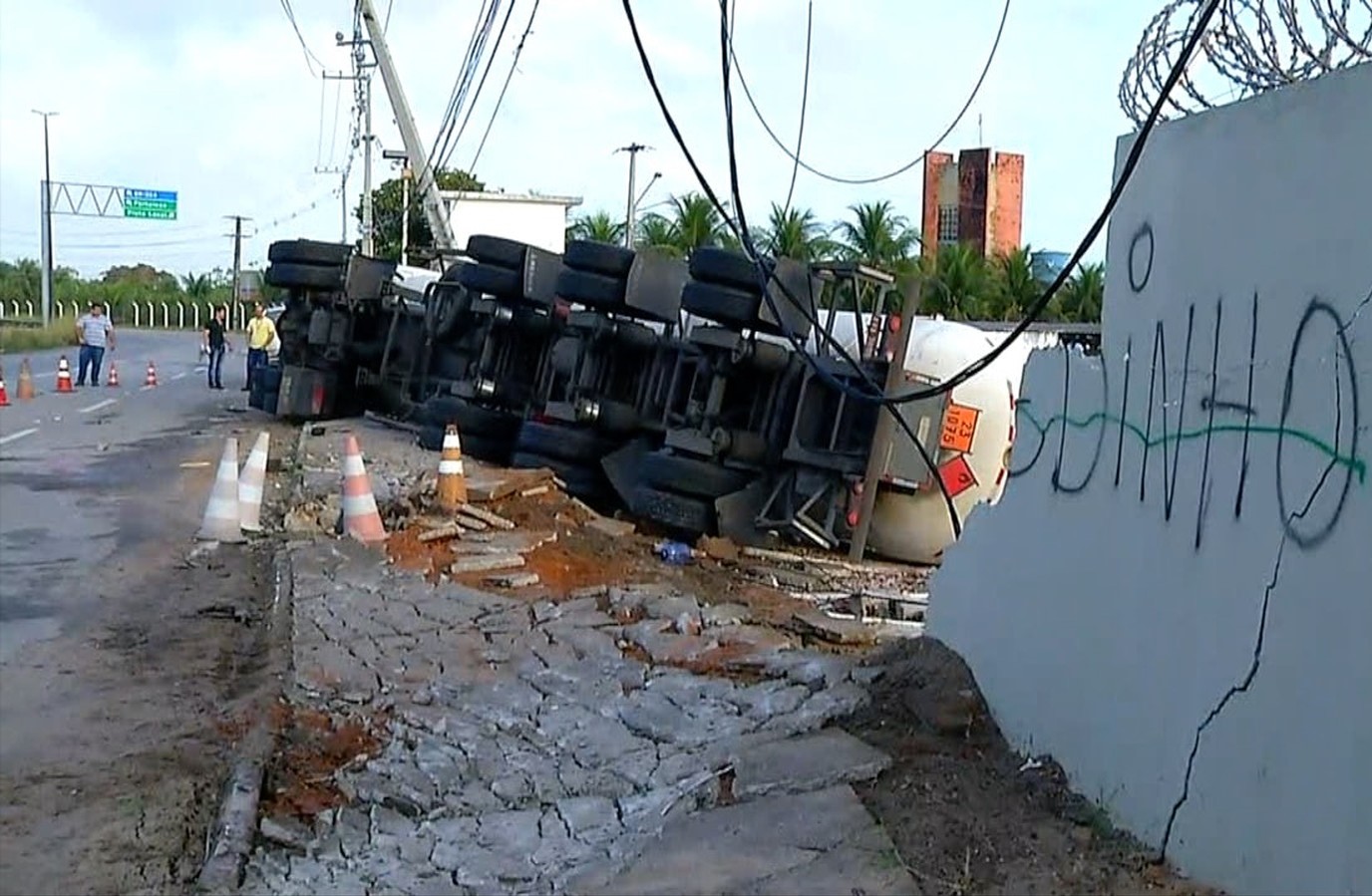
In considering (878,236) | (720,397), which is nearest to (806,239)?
(878,236)

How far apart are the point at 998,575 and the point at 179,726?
389cm

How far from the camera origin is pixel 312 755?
6.83m

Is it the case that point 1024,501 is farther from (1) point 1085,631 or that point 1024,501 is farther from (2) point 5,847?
(2) point 5,847

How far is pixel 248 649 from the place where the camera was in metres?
9.24

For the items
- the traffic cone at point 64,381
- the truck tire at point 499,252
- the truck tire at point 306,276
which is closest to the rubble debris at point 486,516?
the truck tire at point 499,252

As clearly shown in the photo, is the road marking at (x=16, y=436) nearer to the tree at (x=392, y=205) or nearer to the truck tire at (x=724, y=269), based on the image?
the truck tire at (x=724, y=269)

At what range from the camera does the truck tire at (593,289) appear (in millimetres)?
14258

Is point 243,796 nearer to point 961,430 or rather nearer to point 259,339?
point 961,430

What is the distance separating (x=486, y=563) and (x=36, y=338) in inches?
2192

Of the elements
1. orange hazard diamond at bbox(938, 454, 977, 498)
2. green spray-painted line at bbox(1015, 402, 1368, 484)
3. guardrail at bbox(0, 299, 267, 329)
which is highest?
green spray-painted line at bbox(1015, 402, 1368, 484)

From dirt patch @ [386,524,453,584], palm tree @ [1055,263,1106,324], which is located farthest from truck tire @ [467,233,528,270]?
palm tree @ [1055,263,1106,324]

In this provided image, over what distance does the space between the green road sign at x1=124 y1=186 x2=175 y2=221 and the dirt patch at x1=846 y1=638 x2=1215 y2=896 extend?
76855 mm

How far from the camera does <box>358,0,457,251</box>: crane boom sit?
117 ft

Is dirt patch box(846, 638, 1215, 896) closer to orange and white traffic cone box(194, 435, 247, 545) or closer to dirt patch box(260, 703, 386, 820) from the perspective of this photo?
dirt patch box(260, 703, 386, 820)
